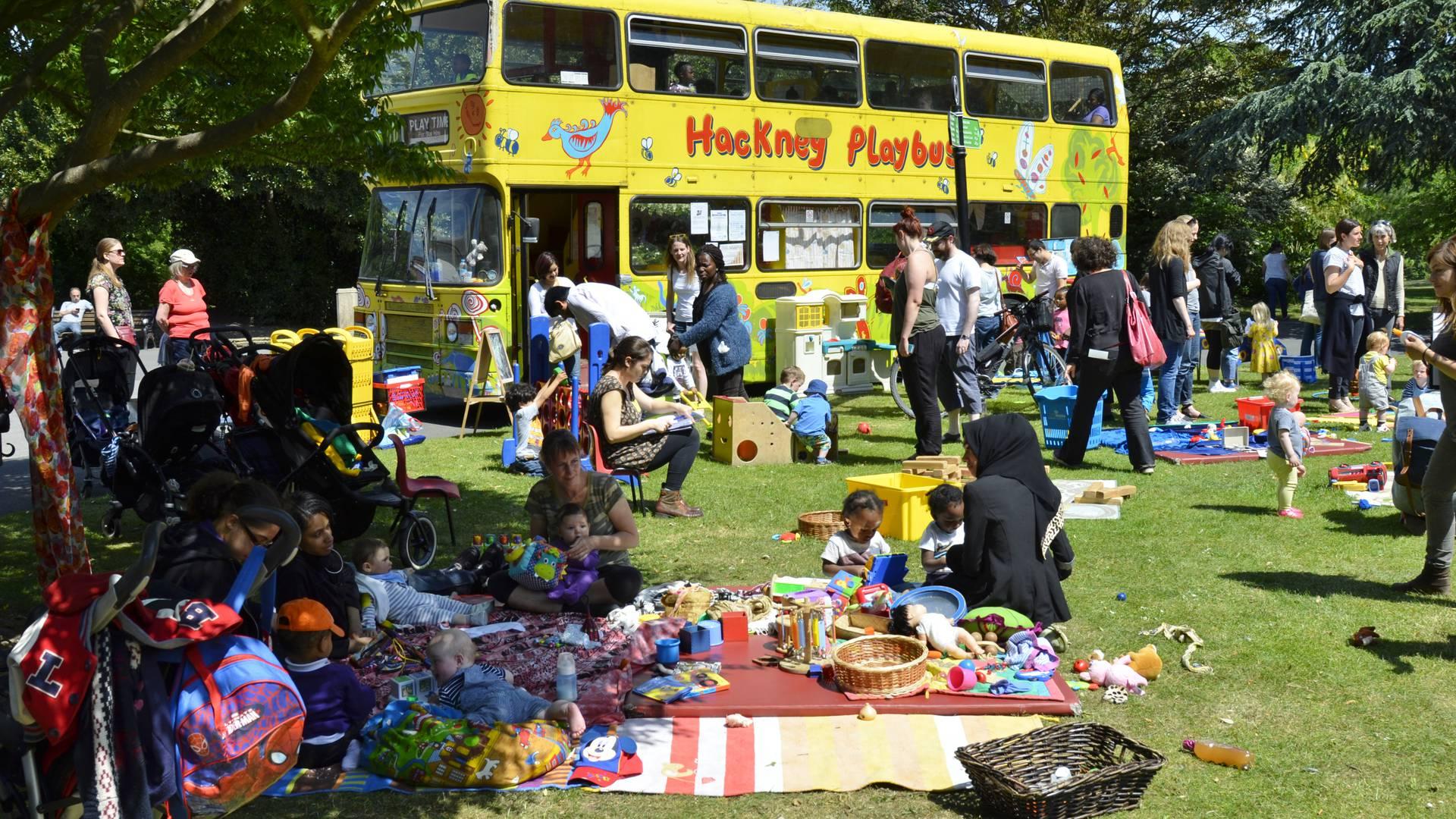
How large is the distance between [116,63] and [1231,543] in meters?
7.27

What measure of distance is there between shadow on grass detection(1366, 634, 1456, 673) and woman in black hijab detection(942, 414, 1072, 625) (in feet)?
4.81

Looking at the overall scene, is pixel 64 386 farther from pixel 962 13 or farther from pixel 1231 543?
pixel 962 13

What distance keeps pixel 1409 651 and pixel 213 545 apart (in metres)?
5.43

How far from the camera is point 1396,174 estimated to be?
28.7 metres

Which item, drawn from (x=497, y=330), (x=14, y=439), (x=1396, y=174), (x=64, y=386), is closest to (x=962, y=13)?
(x=1396, y=174)

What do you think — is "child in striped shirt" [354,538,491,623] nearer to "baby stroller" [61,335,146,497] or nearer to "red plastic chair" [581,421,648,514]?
"red plastic chair" [581,421,648,514]

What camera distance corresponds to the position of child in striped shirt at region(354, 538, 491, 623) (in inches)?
274

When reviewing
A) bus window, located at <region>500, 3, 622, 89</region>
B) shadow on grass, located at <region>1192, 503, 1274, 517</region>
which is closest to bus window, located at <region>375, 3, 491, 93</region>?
bus window, located at <region>500, 3, 622, 89</region>

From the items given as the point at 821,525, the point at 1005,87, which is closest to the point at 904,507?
the point at 821,525

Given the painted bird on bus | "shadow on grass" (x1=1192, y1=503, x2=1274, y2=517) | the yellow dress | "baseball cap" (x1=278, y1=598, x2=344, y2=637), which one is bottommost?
"shadow on grass" (x1=1192, y1=503, x2=1274, y2=517)

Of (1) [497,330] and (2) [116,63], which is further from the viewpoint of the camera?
(1) [497,330]

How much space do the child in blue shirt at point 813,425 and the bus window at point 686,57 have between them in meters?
4.60

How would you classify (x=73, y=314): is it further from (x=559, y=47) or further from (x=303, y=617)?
(x=303, y=617)

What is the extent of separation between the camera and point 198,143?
565 centimetres
